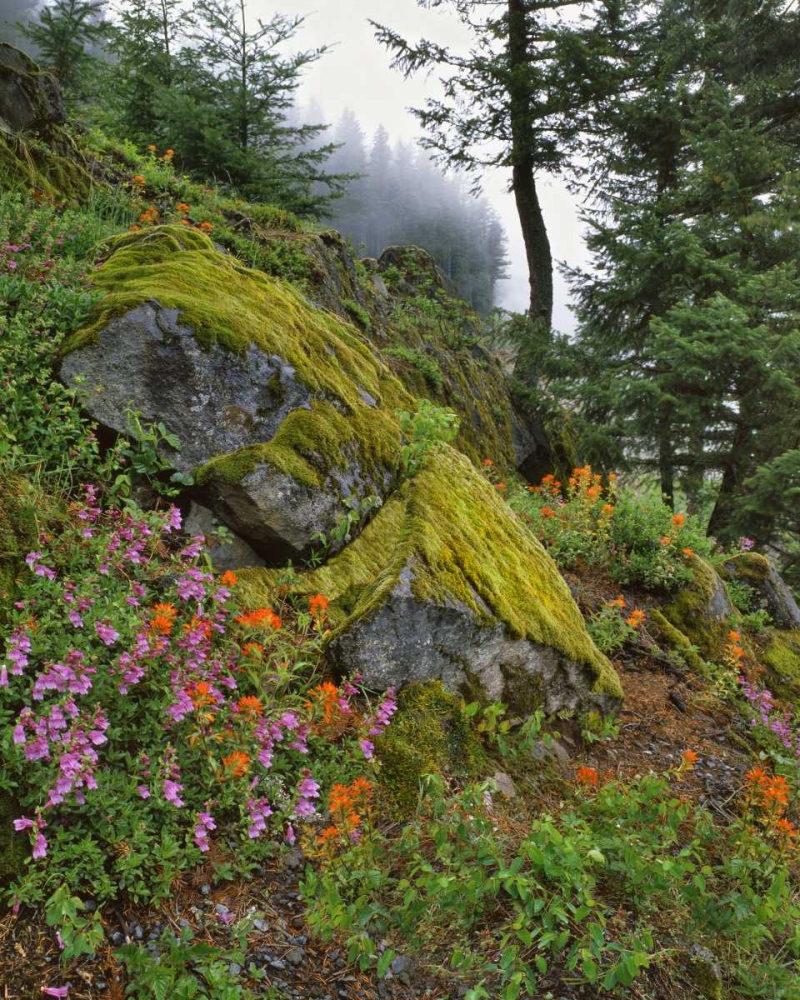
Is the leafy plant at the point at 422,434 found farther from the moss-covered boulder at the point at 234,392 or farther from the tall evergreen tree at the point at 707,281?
the tall evergreen tree at the point at 707,281

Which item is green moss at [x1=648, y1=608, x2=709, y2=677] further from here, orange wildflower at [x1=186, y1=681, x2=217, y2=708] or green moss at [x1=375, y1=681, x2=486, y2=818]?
orange wildflower at [x1=186, y1=681, x2=217, y2=708]

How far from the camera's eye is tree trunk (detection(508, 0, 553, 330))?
12758 millimetres

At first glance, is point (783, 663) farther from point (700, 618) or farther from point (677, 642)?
point (677, 642)

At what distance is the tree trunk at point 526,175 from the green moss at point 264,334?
8.49 metres

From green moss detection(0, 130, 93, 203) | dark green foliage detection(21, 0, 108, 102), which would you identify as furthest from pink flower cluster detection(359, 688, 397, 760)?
dark green foliage detection(21, 0, 108, 102)

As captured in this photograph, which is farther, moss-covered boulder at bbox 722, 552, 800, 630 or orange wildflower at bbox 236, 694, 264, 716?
moss-covered boulder at bbox 722, 552, 800, 630

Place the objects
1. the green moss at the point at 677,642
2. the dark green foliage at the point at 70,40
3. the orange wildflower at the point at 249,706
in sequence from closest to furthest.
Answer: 1. the orange wildflower at the point at 249,706
2. the green moss at the point at 677,642
3. the dark green foliage at the point at 70,40

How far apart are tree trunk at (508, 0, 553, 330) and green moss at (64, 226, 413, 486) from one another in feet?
27.8

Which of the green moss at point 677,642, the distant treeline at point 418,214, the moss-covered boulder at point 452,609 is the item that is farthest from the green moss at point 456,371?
the distant treeline at point 418,214

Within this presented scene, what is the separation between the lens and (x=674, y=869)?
86.4 inches

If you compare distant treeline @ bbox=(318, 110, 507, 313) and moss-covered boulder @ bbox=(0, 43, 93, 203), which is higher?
distant treeline @ bbox=(318, 110, 507, 313)

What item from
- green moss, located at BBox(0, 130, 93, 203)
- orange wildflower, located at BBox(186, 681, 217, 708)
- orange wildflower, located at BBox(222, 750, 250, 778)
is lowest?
orange wildflower, located at BBox(222, 750, 250, 778)

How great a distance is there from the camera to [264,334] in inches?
169

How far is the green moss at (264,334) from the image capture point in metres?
3.81
